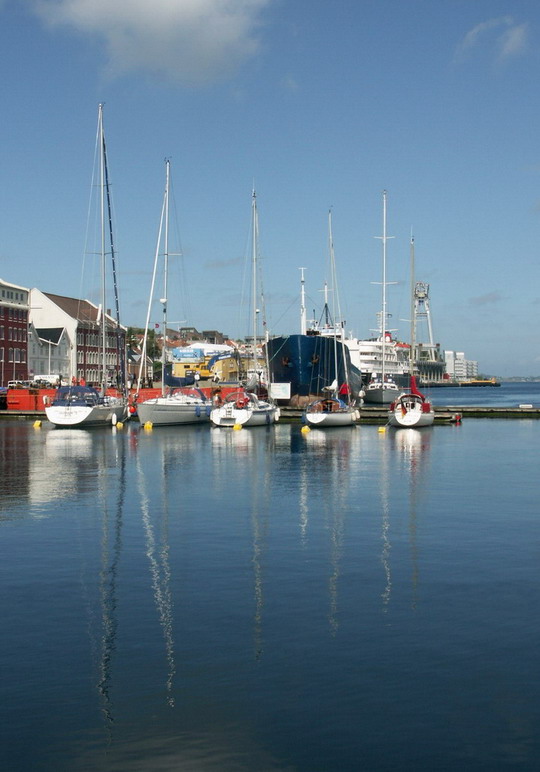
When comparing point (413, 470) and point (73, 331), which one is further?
point (73, 331)

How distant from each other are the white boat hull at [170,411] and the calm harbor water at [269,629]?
41153mm

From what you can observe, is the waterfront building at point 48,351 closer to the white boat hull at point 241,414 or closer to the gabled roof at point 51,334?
the gabled roof at point 51,334

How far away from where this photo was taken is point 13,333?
A: 142625 millimetres

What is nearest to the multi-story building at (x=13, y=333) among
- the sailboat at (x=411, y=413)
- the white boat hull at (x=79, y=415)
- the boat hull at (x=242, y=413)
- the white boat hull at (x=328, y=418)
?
the white boat hull at (x=79, y=415)

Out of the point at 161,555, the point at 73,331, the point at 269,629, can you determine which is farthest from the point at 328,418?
the point at 73,331

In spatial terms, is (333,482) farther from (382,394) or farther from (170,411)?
(382,394)

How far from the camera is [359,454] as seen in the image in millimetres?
54156

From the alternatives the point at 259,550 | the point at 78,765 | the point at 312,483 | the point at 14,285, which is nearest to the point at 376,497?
the point at 312,483

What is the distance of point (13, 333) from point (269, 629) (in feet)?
438

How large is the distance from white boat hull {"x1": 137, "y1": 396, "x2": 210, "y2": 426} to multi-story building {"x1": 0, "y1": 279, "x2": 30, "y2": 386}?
214 ft

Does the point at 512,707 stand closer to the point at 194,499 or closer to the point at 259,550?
the point at 259,550

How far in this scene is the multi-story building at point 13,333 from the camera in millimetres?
138875

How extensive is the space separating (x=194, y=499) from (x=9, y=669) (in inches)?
785

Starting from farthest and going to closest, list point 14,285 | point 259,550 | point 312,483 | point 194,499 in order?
point 14,285 < point 312,483 < point 194,499 < point 259,550
